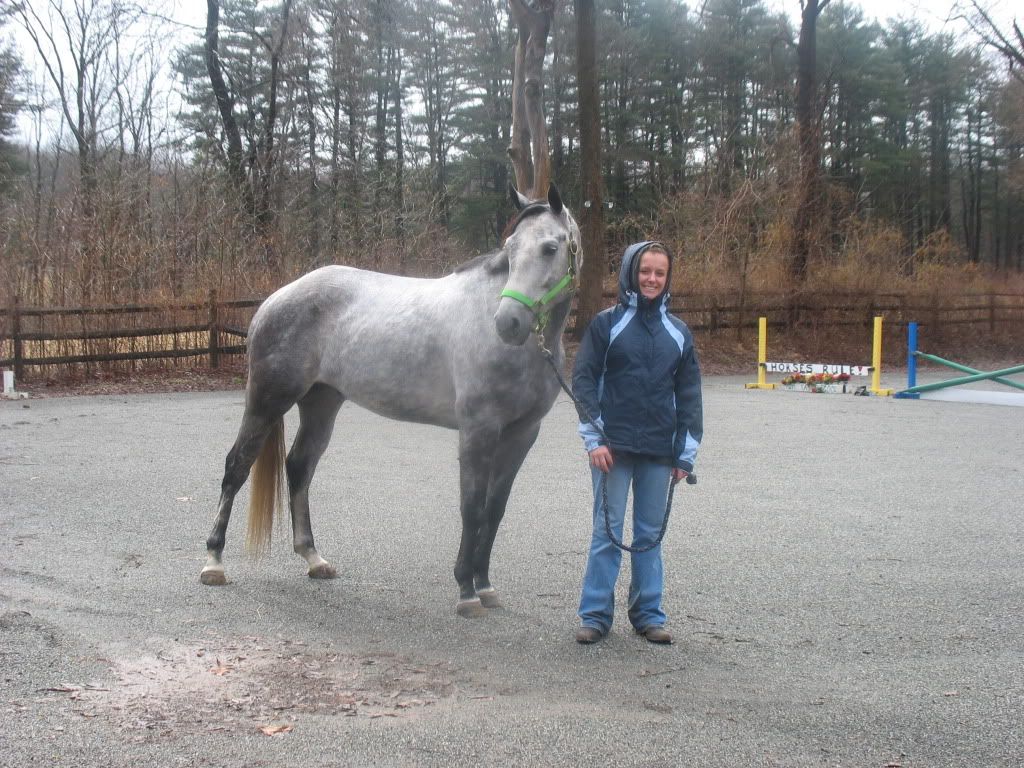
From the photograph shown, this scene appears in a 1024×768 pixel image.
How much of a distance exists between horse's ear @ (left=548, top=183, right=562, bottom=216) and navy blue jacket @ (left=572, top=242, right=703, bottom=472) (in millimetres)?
367

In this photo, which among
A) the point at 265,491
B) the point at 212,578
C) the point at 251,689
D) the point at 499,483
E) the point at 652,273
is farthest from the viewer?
the point at 265,491

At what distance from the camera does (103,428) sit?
1014 centimetres

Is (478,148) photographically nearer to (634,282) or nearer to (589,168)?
(589,168)

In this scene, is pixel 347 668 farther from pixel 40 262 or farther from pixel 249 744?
pixel 40 262

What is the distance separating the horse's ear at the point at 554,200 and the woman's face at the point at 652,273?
43 centimetres

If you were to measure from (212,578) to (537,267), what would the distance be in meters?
2.26

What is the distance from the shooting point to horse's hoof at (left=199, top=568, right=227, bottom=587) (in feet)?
14.5

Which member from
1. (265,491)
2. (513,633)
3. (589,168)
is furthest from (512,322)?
(589,168)

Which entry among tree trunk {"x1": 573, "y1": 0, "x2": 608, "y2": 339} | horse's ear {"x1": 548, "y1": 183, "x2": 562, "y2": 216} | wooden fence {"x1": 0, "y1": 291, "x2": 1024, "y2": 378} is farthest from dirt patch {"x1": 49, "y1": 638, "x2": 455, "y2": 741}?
tree trunk {"x1": 573, "y1": 0, "x2": 608, "y2": 339}

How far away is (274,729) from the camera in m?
2.80

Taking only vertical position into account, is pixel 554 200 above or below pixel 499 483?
above

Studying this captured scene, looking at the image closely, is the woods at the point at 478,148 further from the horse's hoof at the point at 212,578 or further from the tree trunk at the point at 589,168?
the horse's hoof at the point at 212,578

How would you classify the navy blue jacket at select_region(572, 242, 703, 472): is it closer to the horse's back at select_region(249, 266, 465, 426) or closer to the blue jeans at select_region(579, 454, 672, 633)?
the blue jeans at select_region(579, 454, 672, 633)

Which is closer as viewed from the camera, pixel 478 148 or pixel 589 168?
pixel 589 168
